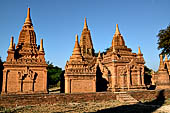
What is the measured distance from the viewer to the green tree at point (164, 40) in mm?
31172

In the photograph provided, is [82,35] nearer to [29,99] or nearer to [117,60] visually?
[117,60]

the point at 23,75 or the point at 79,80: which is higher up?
the point at 23,75

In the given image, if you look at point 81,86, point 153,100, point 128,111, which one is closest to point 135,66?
point 153,100

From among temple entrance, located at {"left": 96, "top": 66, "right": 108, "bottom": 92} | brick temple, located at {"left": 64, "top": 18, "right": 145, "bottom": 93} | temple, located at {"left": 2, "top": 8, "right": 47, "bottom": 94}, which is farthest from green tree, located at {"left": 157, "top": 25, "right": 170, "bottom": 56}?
→ temple, located at {"left": 2, "top": 8, "right": 47, "bottom": 94}

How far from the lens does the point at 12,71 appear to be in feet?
78.8

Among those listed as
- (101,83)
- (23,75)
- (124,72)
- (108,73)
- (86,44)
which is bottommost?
(101,83)

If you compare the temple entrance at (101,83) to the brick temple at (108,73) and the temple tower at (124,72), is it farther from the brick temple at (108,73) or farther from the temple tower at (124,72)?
the temple tower at (124,72)

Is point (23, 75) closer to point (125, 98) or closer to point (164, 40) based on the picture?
point (125, 98)

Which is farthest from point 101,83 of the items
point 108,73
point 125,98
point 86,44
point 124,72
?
point 86,44

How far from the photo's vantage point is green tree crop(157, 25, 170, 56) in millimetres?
31172

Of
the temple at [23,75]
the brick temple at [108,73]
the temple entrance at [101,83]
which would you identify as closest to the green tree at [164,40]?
the brick temple at [108,73]

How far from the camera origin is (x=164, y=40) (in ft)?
105

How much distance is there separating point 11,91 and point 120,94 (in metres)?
13.6

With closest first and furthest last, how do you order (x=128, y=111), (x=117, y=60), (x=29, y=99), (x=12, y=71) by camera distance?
(x=128, y=111) < (x=29, y=99) < (x=12, y=71) < (x=117, y=60)
